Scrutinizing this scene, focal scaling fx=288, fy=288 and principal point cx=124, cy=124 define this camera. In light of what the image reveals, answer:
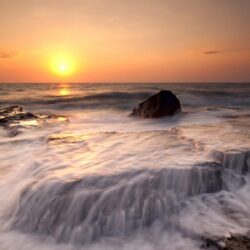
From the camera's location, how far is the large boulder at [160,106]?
10.6 metres

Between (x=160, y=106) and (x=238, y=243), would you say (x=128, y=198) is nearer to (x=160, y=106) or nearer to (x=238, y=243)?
(x=238, y=243)

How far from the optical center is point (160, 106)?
10.7 m

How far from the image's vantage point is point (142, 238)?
121 inches

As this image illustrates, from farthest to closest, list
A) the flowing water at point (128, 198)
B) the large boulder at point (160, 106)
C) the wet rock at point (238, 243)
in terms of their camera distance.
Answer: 1. the large boulder at point (160, 106)
2. the flowing water at point (128, 198)
3. the wet rock at point (238, 243)

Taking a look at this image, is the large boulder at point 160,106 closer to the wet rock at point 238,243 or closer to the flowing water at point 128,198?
the flowing water at point 128,198

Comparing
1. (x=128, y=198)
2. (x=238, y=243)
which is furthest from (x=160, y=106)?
(x=238, y=243)

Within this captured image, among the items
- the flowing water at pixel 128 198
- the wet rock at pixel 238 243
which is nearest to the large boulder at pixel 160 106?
the flowing water at pixel 128 198

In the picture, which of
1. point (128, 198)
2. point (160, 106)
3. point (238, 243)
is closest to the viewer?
point (238, 243)

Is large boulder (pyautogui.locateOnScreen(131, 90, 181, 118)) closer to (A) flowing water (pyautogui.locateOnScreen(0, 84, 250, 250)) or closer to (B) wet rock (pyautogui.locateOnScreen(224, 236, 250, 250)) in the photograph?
(A) flowing water (pyautogui.locateOnScreen(0, 84, 250, 250))

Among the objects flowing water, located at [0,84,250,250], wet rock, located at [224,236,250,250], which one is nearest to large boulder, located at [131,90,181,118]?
flowing water, located at [0,84,250,250]

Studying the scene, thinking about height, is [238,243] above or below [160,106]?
below

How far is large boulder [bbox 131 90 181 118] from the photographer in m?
10.6

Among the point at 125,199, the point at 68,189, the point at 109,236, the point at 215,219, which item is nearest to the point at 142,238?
the point at 109,236

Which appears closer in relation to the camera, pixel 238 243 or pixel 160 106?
pixel 238 243
